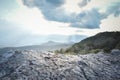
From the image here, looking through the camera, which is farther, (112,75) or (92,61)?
(92,61)

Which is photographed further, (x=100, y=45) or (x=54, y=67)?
(x=100, y=45)

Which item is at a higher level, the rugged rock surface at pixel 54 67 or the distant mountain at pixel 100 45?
the distant mountain at pixel 100 45

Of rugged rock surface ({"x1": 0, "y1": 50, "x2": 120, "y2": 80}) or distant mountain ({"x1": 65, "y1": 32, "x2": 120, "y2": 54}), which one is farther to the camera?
distant mountain ({"x1": 65, "y1": 32, "x2": 120, "y2": 54})

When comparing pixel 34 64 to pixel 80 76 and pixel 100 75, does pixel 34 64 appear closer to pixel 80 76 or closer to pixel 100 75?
pixel 80 76

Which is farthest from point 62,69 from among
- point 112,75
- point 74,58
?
point 112,75

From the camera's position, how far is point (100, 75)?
1273cm

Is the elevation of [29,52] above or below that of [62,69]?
above

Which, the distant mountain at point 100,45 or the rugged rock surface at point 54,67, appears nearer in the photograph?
the rugged rock surface at point 54,67

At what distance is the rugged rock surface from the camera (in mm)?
12000

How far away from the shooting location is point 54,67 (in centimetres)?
1266

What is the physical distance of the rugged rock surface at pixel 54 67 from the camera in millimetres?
12000

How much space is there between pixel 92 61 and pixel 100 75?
1501mm

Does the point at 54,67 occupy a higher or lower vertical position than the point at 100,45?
lower

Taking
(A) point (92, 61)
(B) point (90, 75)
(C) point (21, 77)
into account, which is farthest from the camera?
(A) point (92, 61)
